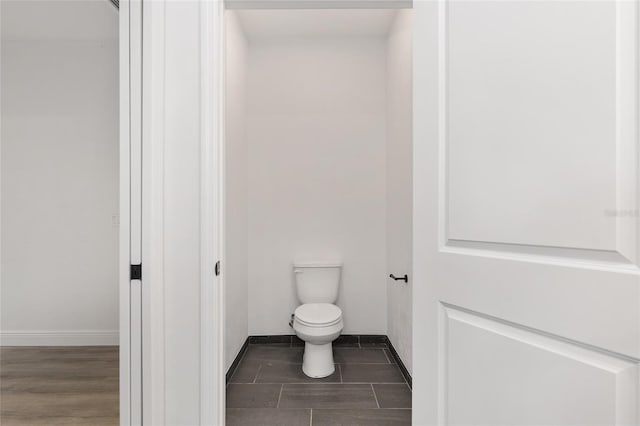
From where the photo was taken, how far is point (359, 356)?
266 cm

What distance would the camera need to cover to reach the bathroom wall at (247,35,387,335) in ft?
9.55

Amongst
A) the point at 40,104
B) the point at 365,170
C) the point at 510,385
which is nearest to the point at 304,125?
the point at 365,170

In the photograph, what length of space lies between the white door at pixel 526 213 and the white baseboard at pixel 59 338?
3.53 ft

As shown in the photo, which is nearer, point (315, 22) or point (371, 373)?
point (371, 373)

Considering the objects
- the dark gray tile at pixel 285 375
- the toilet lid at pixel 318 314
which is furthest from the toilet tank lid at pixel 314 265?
the dark gray tile at pixel 285 375

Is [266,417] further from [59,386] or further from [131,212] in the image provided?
[131,212]

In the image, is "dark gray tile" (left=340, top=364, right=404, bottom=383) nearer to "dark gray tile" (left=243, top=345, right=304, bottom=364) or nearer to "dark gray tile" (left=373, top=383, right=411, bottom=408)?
"dark gray tile" (left=373, top=383, right=411, bottom=408)

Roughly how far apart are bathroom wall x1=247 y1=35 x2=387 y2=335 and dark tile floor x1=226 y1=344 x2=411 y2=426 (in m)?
0.39

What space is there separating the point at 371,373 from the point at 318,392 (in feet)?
1.48

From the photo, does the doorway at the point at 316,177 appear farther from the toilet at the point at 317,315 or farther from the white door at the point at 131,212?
the white door at the point at 131,212

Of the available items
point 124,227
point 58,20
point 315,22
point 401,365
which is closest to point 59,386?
point 124,227

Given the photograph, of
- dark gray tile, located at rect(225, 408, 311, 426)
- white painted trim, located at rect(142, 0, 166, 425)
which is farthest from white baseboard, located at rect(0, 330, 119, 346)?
dark gray tile, located at rect(225, 408, 311, 426)

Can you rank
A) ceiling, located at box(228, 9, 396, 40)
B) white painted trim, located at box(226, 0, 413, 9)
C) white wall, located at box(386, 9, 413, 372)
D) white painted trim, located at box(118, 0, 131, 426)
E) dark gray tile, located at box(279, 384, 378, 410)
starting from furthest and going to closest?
ceiling, located at box(228, 9, 396, 40) < white wall, located at box(386, 9, 413, 372) < dark gray tile, located at box(279, 384, 378, 410) < white painted trim, located at box(226, 0, 413, 9) < white painted trim, located at box(118, 0, 131, 426)

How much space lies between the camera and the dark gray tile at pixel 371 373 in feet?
7.45
